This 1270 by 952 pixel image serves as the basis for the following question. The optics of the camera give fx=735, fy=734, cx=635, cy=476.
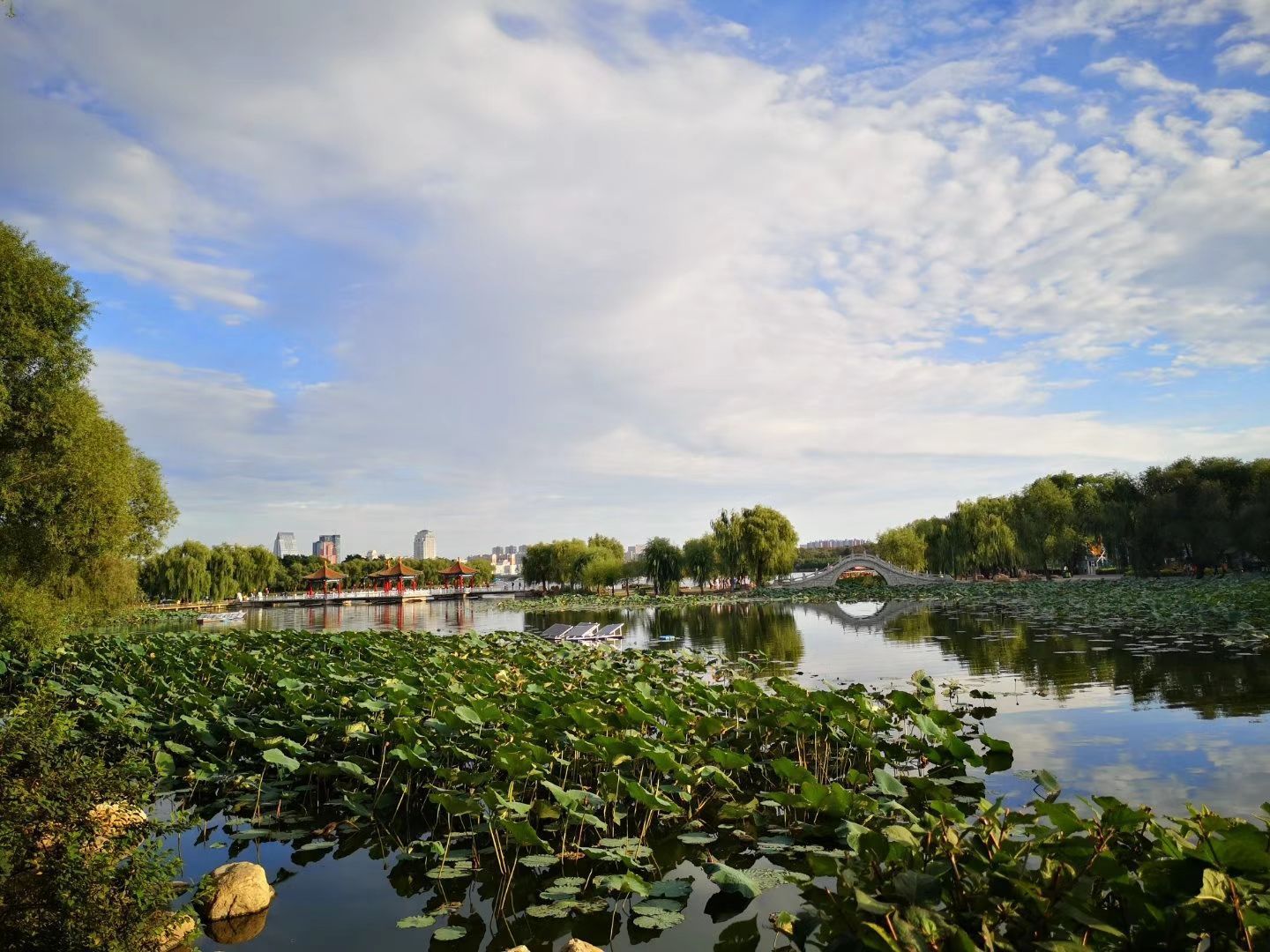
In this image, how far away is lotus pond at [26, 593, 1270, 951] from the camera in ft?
11.5

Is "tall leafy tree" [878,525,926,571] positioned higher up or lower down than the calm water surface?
higher up

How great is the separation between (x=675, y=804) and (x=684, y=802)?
59.4 inches

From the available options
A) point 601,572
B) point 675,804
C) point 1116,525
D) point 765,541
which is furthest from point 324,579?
point 675,804

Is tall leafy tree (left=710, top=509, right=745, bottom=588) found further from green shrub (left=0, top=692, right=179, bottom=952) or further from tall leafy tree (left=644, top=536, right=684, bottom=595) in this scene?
green shrub (left=0, top=692, right=179, bottom=952)

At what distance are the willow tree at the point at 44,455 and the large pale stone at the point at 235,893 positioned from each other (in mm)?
12559

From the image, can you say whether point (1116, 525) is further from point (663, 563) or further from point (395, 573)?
point (395, 573)

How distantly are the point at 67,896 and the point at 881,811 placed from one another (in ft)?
16.8

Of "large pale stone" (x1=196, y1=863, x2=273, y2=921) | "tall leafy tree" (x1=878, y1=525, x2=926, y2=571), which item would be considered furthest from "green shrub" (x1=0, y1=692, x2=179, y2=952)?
"tall leafy tree" (x1=878, y1=525, x2=926, y2=571)

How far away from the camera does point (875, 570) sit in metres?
66.9

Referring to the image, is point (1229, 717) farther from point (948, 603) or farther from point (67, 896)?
point (948, 603)

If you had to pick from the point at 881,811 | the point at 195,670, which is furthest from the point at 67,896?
the point at 195,670

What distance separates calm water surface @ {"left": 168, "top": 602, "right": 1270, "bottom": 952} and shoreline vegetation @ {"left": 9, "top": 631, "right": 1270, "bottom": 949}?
204 mm

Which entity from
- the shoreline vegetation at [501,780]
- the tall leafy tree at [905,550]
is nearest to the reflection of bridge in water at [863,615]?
the shoreline vegetation at [501,780]

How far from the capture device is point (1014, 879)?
345 centimetres
